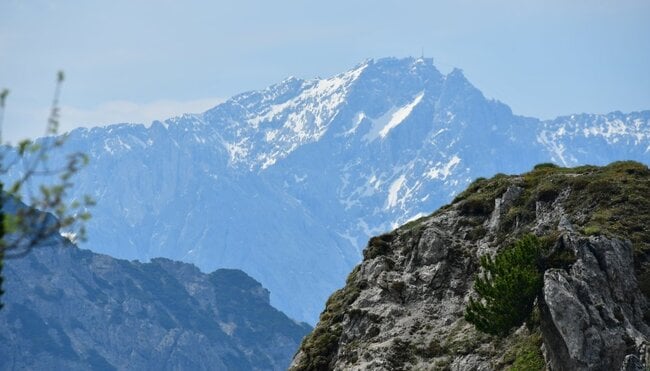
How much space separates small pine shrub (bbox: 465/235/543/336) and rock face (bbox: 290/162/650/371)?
2.17 feet

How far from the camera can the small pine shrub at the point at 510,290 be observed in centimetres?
4588

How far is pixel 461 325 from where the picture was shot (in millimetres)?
52906

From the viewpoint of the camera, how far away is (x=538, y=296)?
150 ft

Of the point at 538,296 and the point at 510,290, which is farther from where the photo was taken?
the point at 510,290

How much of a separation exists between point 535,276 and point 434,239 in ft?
47.9

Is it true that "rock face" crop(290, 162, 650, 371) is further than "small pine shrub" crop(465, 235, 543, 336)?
No

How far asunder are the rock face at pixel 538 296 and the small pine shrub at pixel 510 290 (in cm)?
66

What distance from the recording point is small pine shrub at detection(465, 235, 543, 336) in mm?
45875

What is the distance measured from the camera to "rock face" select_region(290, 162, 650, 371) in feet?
143

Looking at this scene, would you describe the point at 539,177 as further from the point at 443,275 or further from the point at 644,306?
the point at 644,306

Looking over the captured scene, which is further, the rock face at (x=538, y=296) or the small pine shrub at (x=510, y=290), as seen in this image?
the small pine shrub at (x=510, y=290)

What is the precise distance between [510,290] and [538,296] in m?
1.42

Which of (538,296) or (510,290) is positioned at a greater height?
(510,290)

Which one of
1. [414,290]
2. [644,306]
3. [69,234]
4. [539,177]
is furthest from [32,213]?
[539,177]
